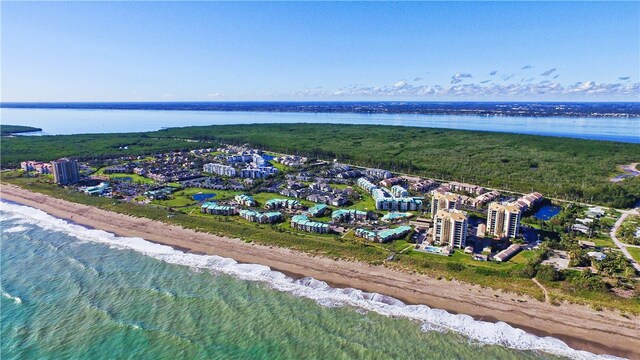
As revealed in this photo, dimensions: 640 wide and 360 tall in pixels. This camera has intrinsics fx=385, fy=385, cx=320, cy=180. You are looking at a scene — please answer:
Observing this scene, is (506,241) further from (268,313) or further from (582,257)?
(268,313)

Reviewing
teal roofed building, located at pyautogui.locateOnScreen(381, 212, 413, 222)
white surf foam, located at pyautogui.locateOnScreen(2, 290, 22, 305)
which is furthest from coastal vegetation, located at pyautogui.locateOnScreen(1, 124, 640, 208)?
white surf foam, located at pyautogui.locateOnScreen(2, 290, 22, 305)

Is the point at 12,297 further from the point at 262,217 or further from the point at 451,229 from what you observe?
the point at 451,229

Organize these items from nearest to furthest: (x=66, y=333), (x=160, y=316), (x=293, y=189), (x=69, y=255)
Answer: (x=66, y=333), (x=160, y=316), (x=69, y=255), (x=293, y=189)

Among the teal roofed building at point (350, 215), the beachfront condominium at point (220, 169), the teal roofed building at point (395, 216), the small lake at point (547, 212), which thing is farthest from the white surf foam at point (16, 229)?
the small lake at point (547, 212)

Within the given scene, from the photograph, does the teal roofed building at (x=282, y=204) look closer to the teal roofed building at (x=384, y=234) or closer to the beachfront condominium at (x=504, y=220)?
the teal roofed building at (x=384, y=234)

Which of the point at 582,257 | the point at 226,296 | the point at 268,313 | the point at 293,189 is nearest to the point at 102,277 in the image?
the point at 226,296
